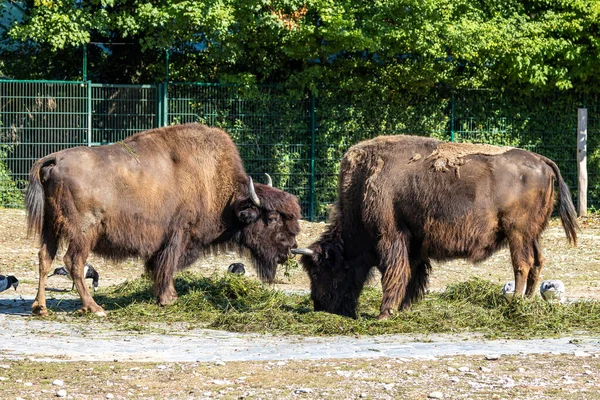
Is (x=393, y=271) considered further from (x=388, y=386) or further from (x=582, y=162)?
(x=582, y=162)

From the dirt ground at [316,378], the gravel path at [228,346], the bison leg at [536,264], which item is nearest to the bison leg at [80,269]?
the gravel path at [228,346]

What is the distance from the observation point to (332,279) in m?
10.3

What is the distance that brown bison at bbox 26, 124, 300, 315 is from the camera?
1012cm

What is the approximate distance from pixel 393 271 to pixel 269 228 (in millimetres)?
1920

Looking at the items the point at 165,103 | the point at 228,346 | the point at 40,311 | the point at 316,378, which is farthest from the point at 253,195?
the point at 165,103

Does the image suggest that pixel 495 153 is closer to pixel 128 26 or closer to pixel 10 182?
pixel 128 26

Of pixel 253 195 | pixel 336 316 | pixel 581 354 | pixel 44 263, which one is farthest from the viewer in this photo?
pixel 253 195

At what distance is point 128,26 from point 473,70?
23.5ft

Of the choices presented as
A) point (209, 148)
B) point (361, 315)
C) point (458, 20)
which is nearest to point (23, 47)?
point (458, 20)

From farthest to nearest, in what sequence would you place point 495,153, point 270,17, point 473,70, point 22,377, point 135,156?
point 473,70
point 270,17
point 135,156
point 495,153
point 22,377

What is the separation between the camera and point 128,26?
60.6 feet

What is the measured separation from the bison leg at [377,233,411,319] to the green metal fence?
9.38 meters

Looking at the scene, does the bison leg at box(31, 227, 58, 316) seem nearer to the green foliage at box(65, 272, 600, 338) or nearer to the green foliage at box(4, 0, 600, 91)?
the green foliage at box(65, 272, 600, 338)

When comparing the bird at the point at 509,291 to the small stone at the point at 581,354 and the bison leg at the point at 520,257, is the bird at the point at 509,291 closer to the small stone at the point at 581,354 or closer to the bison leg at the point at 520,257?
the bison leg at the point at 520,257
